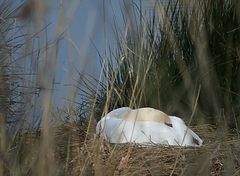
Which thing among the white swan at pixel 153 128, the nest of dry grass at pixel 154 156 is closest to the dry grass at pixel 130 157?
the nest of dry grass at pixel 154 156

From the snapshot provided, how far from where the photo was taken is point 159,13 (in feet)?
11.2

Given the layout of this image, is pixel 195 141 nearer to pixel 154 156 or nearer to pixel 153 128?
pixel 153 128

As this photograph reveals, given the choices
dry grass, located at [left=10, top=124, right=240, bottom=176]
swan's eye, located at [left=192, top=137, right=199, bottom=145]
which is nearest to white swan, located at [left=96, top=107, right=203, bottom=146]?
swan's eye, located at [left=192, top=137, right=199, bottom=145]

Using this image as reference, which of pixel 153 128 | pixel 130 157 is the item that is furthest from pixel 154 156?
pixel 153 128

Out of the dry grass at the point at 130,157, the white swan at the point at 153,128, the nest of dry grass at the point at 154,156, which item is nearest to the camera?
the dry grass at the point at 130,157

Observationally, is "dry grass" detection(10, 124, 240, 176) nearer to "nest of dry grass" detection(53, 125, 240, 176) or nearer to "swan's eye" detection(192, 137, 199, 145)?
"nest of dry grass" detection(53, 125, 240, 176)

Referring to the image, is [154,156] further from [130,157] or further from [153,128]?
[153,128]

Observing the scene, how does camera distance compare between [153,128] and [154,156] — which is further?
[153,128]

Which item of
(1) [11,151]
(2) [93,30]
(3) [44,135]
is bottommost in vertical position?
Result: (1) [11,151]

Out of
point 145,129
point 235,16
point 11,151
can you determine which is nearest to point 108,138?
point 145,129

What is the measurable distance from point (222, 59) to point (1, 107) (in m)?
1.81

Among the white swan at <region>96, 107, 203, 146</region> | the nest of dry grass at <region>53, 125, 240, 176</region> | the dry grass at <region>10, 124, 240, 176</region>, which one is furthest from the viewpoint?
the white swan at <region>96, 107, 203, 146</region>

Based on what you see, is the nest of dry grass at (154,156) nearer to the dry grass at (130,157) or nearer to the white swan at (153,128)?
the dry grass at (130,157)

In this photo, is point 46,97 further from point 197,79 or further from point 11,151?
point 197,79
